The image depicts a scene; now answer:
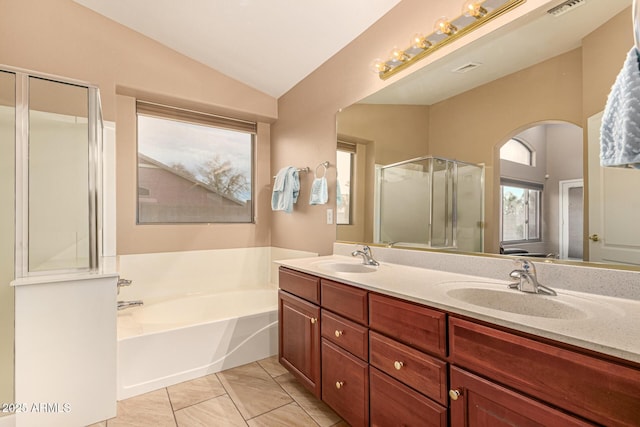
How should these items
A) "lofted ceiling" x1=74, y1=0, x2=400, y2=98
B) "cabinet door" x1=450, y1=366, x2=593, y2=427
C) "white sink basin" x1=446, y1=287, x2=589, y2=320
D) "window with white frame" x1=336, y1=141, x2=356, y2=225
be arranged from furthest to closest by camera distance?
"window with white frame" x1=336, y1=141, x2=356, y2=225, "lofted ceiling" x1=74, y1=0, x2=400, y2=98, "white sink basin" x1=446, y1=287, x2=589, y2=320, "cabinet door" x1=450, y1=366, x2=593, y2=427

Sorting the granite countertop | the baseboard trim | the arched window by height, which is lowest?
the baseboard trim

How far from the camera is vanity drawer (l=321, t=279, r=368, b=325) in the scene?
53.1 inches

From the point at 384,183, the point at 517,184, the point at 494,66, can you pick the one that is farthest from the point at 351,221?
the point at 494,66

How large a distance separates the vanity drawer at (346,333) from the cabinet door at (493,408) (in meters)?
0.44

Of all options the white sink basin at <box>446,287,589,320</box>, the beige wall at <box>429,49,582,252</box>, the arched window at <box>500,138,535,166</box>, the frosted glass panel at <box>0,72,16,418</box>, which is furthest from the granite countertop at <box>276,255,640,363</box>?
the frosted glass panel at <box>0,72,16,418</box>

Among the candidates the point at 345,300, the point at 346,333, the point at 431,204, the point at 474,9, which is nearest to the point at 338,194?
the point at 431,204

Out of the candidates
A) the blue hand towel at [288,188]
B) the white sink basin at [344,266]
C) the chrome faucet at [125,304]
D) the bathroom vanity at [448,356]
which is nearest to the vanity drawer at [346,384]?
the bathroom vanity at [448,356]

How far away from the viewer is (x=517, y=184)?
53.5 inches

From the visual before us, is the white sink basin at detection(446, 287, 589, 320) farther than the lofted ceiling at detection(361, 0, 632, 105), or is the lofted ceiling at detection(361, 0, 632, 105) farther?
the lofted ceiling at detection(361, 0, 632, 105)

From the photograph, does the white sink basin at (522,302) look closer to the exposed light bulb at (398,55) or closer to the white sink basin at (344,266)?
the white sink basin at (344,266)

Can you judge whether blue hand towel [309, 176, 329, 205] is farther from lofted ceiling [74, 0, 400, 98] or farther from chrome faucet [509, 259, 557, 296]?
chrome faucet [509, 259, 557, 296]

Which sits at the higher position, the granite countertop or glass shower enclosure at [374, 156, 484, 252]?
glass shower enclosure at [374, 156, 484, 252]

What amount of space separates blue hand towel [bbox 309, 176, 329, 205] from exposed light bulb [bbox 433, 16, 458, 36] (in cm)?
128

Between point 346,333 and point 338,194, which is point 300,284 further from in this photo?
point 338,194
